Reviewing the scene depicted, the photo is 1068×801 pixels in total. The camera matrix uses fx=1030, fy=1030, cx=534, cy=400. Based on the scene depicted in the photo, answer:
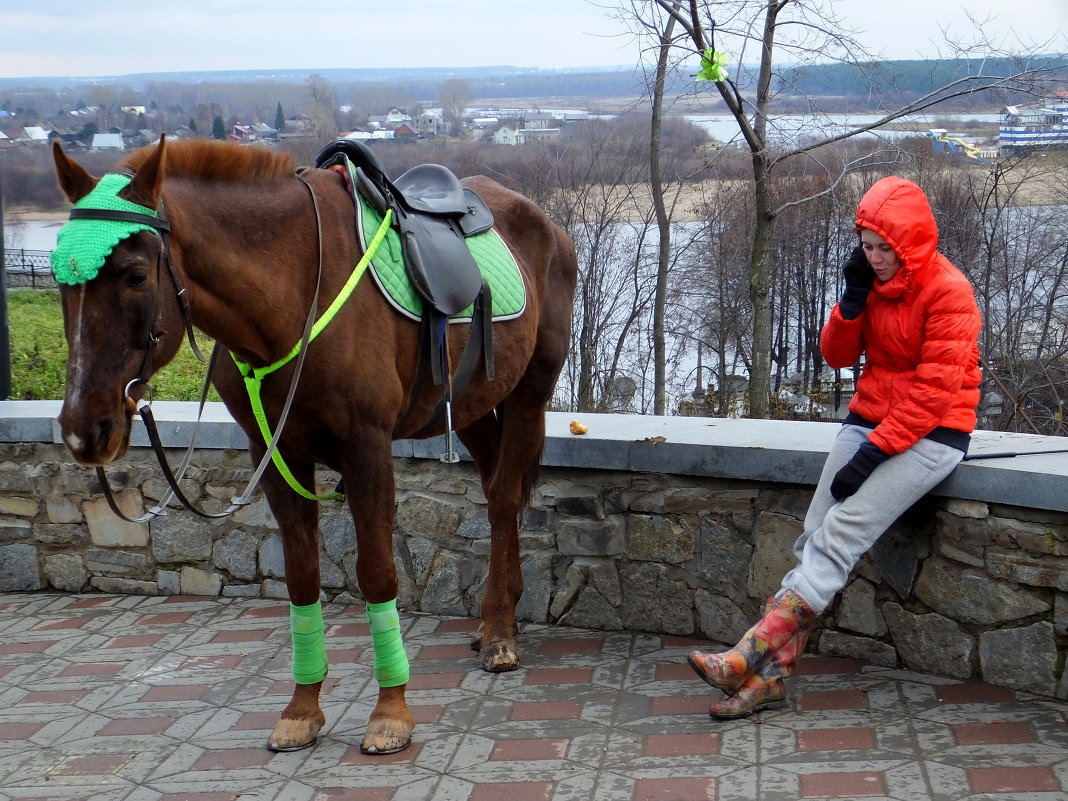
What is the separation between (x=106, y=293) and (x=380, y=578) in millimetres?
1234

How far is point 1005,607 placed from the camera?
344 centimetres

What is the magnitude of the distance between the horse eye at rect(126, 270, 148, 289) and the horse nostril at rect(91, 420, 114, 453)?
1.12 feet

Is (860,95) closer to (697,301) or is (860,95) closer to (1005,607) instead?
(1005,607)

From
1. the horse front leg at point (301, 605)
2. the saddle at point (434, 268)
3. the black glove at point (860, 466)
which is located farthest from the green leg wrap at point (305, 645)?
the black glove at point (860, 466)

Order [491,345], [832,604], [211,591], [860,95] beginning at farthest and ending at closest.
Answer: [860,95], [211,591], [832,604], [491,345]

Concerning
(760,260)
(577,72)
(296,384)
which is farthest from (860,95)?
(577,72)

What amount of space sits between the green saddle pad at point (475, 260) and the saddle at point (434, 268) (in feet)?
0.09

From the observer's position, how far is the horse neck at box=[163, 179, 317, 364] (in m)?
2.77

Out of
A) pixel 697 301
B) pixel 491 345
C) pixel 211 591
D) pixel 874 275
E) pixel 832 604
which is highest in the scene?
pixel 874 275

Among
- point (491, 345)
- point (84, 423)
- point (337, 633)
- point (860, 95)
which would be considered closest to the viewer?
point (84, 423)

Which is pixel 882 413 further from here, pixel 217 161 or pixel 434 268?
pixel 217 161

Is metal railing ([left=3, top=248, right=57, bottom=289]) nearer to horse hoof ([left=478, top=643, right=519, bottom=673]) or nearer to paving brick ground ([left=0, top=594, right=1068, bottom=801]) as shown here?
paving brick ground ([left=0, top=594, right=1068, bottom=801])

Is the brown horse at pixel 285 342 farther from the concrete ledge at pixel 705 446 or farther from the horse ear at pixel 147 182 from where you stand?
the concrete ledge at pixel 705 446

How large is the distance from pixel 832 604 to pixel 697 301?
26.2 m
